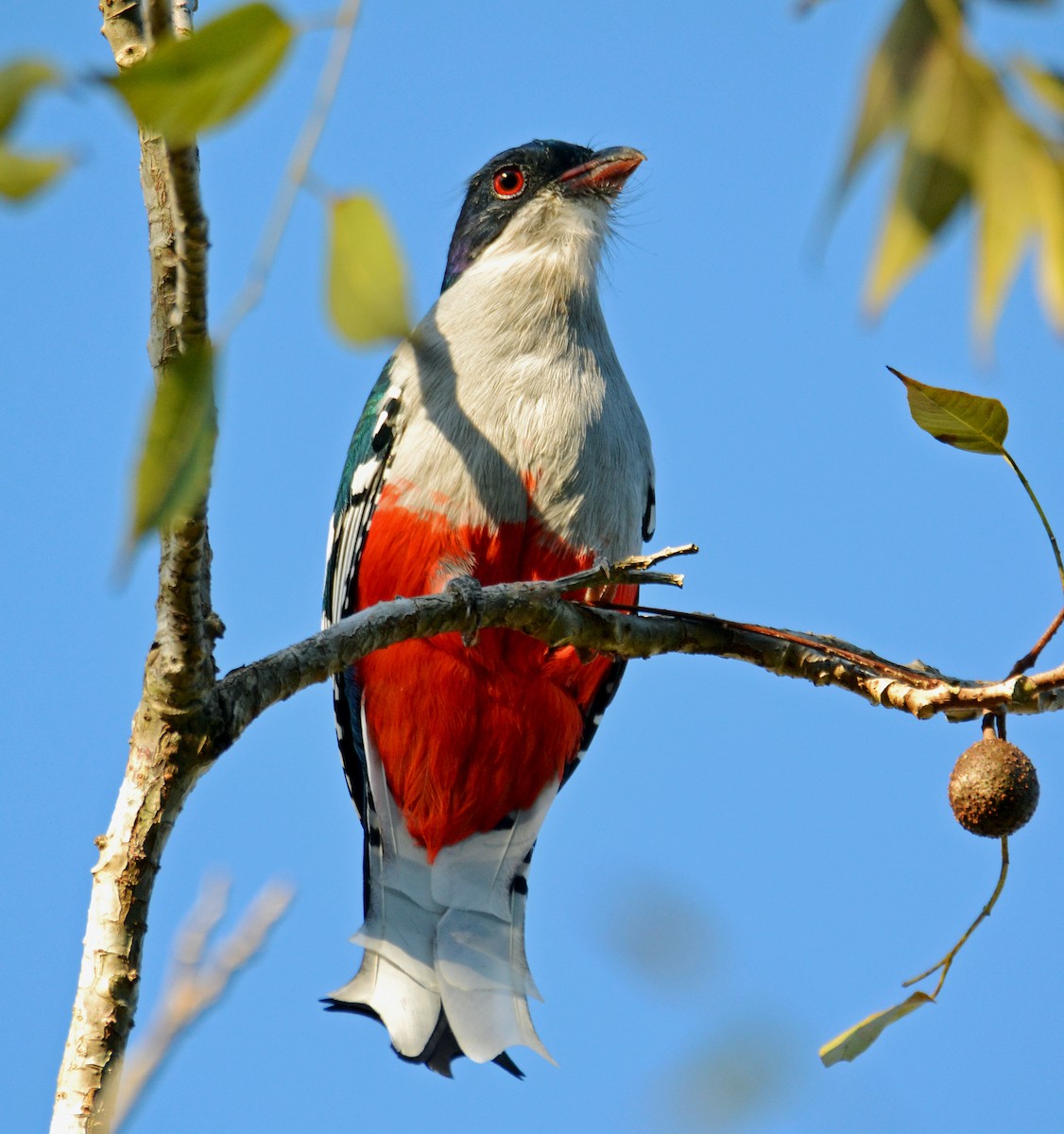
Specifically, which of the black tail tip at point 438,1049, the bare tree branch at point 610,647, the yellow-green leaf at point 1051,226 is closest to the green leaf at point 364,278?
the yellow-green leaf at point 1051,226

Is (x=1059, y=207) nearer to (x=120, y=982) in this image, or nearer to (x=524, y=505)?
(x=120, y=982)

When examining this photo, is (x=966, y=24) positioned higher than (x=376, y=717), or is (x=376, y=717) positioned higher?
(x=376, y=717)

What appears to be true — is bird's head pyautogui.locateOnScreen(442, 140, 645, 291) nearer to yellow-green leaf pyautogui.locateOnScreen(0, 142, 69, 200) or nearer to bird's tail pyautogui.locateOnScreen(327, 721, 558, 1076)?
bird's tail pyautogui.locateOnScreen(327, 721, 558, 1076)

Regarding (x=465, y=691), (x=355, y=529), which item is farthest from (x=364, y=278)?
(x=355, y=529)

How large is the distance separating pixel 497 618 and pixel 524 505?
4.43 feet

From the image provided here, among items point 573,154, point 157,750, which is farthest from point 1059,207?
point 573,154

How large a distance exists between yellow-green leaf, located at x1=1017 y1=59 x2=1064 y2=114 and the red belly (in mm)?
3595

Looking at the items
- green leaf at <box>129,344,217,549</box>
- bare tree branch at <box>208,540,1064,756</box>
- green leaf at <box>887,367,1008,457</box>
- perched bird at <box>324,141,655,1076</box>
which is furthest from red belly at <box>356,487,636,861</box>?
green leaf at <box>129,344,217,549</box>

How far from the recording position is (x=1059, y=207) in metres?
1.28

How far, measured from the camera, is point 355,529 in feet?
17.5

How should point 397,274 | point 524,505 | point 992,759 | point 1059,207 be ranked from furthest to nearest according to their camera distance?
point 524,505 < point 992,759 < point 397,274 < point 1059,207

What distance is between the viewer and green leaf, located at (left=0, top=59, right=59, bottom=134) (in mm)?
1460

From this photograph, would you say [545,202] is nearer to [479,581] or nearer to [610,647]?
[479,581]

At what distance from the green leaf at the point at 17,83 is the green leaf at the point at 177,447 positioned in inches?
12.7
